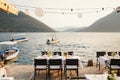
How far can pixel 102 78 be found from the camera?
7.88m

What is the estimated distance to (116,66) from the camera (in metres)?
11.7

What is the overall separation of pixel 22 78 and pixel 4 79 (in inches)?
168

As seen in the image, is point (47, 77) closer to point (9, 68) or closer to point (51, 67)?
point (51, 67)

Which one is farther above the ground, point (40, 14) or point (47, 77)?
point (40, 14)

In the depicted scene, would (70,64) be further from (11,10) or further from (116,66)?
(11,10)

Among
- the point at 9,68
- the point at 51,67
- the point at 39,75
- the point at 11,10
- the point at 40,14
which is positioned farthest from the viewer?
the point at 40,14

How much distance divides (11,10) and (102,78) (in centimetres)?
429

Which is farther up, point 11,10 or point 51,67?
point 11,10

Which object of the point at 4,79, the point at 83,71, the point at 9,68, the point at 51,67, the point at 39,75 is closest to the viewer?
the point at 4,79

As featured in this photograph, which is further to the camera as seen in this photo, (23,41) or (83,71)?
(23,41)

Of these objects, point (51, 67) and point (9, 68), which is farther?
point (9, 68)

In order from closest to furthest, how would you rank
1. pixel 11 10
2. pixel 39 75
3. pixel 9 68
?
pixel 11 10
pixel 39 75
pixel 9 68

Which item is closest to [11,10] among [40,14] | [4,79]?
[4,79]

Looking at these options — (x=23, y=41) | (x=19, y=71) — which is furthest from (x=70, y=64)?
(x=23, y=41)
